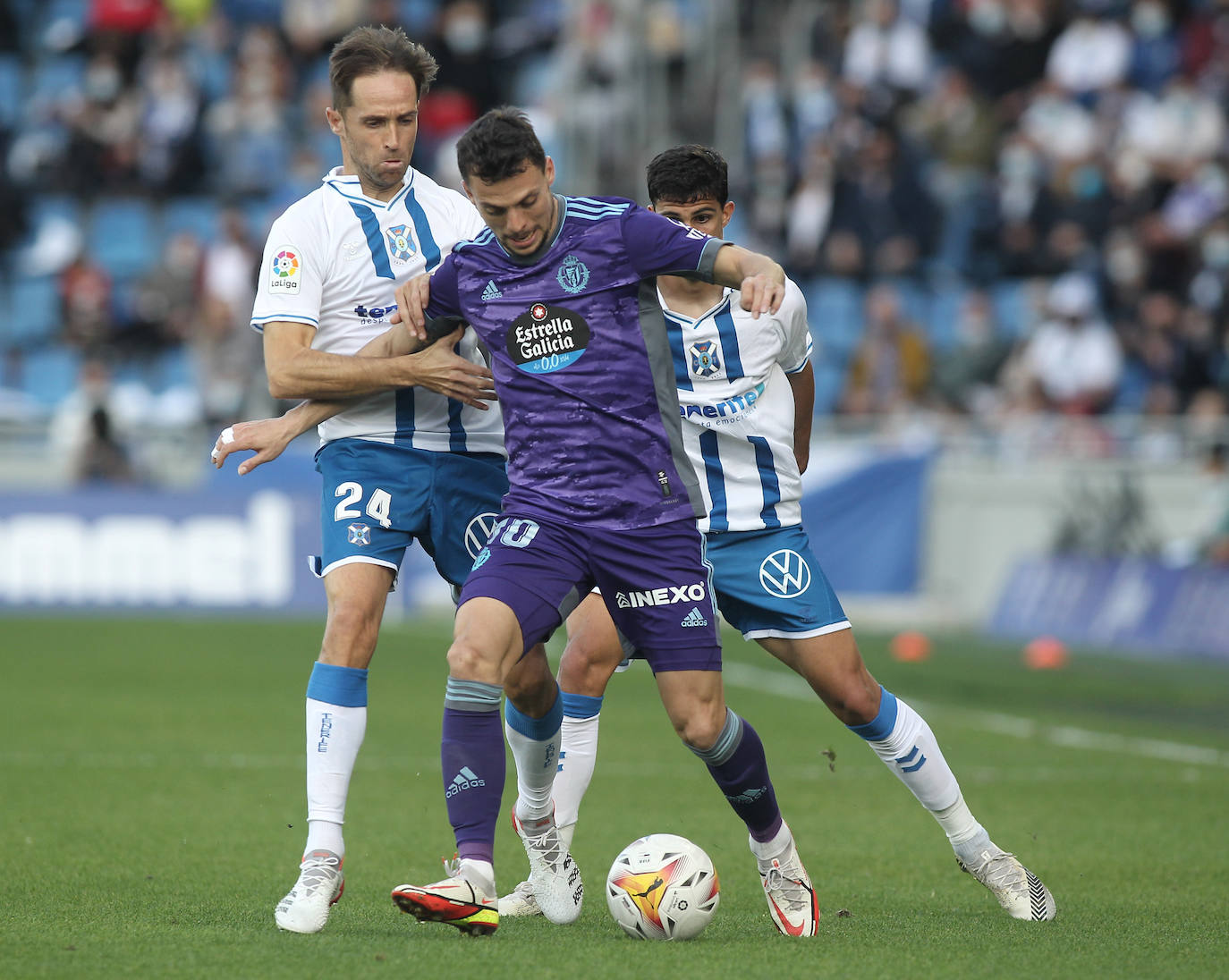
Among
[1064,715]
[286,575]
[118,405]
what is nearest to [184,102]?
[118,405]

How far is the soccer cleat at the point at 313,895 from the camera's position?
202 inches

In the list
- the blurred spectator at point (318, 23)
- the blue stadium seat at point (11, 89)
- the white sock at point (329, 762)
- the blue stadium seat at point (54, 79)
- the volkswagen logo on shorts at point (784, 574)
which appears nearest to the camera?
the white sock at point (329, 762)

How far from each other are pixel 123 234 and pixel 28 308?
1.33 meters

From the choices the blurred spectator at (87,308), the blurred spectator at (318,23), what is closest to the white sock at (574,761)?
the blurred spectator at (87,308)

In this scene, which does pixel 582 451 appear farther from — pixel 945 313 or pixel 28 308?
pixel 28 308

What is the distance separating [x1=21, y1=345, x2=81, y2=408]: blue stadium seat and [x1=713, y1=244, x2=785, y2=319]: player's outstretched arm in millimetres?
15314

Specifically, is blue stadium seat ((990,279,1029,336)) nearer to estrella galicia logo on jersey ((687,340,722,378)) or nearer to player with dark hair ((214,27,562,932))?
estrella galicia logo on jersey ((687,340,722,378))

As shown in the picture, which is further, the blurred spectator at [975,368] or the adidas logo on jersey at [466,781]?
the blurred spectator at [975,368]

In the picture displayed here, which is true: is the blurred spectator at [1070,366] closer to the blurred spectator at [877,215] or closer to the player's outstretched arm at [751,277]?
the blurred spectator at [877,215]

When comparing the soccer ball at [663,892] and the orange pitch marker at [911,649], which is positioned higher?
the soccer ball at [663,892]

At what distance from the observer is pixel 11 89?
21875 millimetres

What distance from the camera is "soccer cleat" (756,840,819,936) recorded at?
5.43 meters

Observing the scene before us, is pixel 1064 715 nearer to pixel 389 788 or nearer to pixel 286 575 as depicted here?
pixel 389 788

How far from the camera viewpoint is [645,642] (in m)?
5.35
